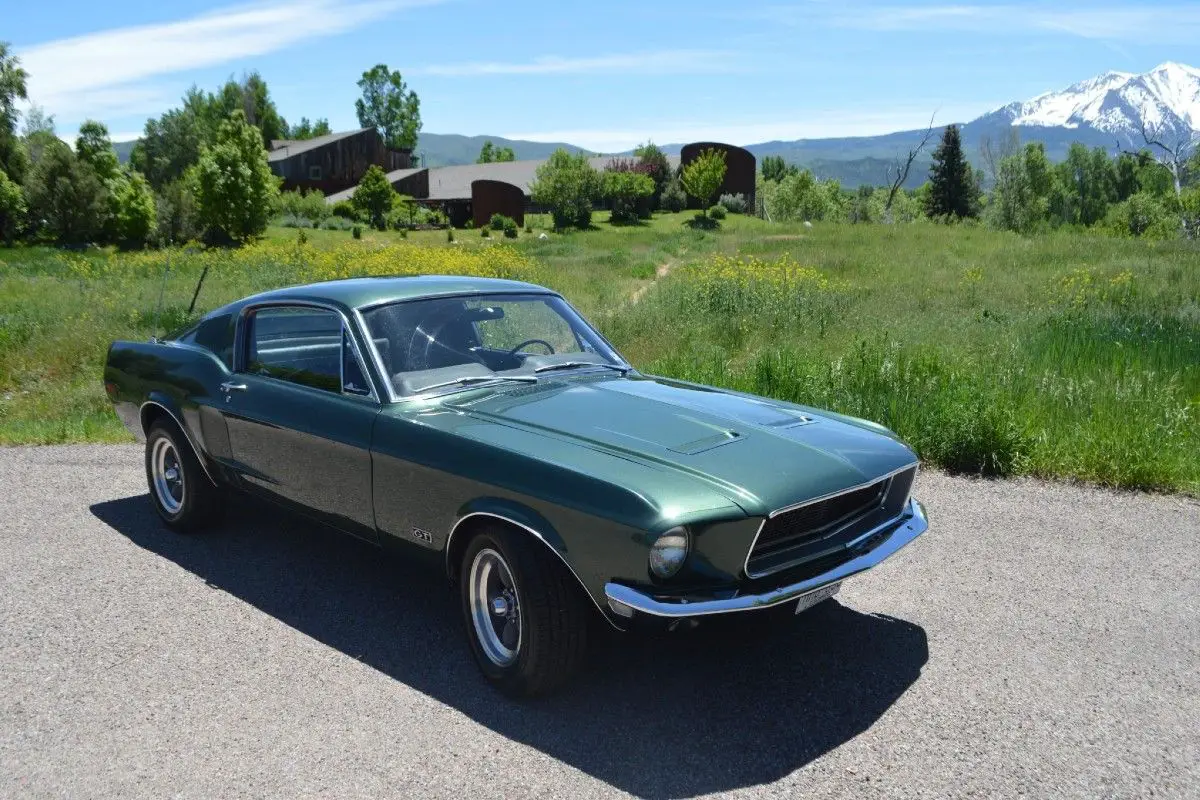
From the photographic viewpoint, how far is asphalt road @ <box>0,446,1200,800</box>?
10.5ft

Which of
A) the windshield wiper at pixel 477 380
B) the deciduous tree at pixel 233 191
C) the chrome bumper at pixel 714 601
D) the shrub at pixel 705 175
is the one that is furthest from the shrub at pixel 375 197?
the chrome bumper at pixel 714 601

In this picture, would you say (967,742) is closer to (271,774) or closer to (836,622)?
(836,622)

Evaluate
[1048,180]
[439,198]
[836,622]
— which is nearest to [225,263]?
[836,622]

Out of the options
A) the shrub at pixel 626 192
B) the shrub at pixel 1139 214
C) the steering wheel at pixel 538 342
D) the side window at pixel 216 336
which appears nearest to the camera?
the steering wheel at pixel 538 342

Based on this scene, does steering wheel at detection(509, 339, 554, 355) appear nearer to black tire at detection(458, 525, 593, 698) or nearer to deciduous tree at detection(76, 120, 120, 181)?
black tire at detection(458, 525, 593, 698)

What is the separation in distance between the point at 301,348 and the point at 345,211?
234 feet

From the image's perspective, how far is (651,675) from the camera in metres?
3.91

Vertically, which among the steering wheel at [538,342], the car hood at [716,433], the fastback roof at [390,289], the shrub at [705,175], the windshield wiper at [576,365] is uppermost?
the shrub at [705,175]

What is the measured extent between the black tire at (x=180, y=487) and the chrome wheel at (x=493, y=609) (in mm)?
2482

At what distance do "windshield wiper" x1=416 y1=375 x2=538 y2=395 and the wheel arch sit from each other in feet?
5.85

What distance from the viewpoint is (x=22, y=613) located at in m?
4.62

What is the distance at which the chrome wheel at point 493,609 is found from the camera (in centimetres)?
372

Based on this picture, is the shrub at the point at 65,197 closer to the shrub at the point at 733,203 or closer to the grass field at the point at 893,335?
the grass field at the point at 893,335

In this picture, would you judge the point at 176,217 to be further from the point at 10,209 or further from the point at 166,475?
the point at 166,475
